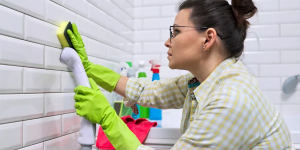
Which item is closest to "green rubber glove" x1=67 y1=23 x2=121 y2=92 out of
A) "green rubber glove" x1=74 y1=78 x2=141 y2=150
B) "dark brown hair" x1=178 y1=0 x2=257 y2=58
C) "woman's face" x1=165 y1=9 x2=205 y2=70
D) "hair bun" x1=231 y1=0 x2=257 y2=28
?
"green rubber glove" x1=74 y1=78 x2=141 y2=150

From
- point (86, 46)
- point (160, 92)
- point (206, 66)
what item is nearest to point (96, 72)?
point (86, 46)

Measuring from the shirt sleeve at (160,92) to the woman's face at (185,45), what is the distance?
0.18 meters

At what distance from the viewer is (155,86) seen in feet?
4.06

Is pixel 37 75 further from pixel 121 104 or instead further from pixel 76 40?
pixel 121 104

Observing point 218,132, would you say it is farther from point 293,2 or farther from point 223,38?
point 293,2

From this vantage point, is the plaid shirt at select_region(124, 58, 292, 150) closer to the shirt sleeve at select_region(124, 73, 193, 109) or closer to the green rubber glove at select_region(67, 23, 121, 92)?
the shirt sleeve at select_region(124, 73, 193, 109)

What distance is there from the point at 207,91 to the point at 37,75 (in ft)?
1.77

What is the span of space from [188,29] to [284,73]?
99cm

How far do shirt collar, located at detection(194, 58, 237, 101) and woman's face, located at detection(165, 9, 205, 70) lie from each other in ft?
0.26

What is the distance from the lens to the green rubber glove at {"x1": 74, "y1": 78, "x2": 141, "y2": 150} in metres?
0.86

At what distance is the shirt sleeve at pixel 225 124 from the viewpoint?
78 cm

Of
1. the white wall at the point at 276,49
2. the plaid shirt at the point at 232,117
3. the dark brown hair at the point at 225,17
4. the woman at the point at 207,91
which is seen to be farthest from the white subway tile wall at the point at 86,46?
the dark brown hair at the point at 225,17

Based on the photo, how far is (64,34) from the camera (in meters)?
0.96

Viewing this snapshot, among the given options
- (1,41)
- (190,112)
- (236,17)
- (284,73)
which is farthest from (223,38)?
(284,73)
